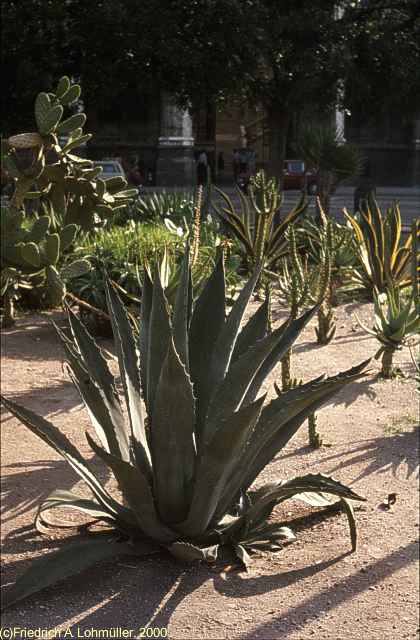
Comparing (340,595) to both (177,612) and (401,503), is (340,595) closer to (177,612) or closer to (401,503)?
(177,612)

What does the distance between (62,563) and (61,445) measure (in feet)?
1.52

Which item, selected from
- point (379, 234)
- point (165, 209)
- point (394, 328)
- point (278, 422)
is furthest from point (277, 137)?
point (278, 422)

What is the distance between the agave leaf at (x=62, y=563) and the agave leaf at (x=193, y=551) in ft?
0.71

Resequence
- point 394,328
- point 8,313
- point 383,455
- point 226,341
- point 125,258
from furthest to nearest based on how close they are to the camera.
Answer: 1. point 125,258
2. point 8,313
3. point 394,328
4. point 383,455
5. point 226,341

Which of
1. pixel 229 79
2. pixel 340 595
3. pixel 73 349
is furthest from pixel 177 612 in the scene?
pixel 229 79

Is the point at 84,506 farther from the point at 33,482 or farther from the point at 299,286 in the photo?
the point at 299,286

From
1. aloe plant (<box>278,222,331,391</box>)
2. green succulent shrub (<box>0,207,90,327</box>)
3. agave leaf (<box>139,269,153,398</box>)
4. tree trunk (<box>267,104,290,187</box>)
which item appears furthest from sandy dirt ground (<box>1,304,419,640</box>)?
tree trunk (<box>267,104,290,187</box>)

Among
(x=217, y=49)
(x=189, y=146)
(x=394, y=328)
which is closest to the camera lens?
(x=394, y=328)

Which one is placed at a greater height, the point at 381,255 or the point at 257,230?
the point at 257,230

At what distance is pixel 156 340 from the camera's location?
11.7ft

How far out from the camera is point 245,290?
12.0 ft

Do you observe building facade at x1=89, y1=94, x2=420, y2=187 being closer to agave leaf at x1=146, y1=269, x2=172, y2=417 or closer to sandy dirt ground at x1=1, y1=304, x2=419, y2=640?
sandy dirt ground at x1=1, y1=304, x2=419, y2=640

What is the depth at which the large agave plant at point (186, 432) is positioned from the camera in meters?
3.32

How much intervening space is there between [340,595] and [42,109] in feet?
7.27
